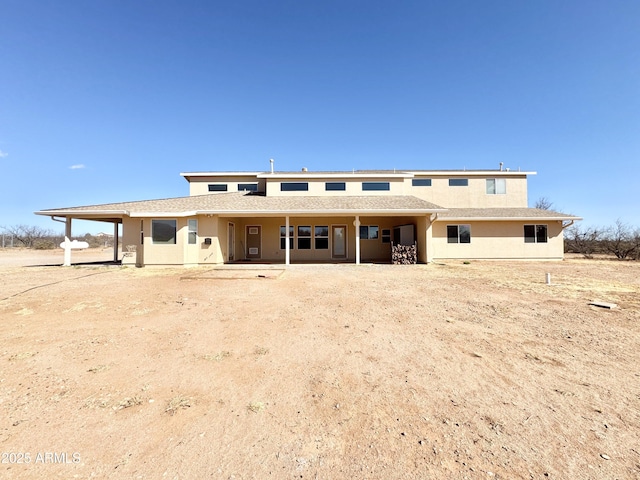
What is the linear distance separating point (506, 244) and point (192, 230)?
17926mm

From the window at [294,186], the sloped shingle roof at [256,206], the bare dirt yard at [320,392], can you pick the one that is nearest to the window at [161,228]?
the sloped shingle roof at [256,206]

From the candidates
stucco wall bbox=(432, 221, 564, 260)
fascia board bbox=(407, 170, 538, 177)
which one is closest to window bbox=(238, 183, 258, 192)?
fascia board bbox=(407, 170, 538, 177)

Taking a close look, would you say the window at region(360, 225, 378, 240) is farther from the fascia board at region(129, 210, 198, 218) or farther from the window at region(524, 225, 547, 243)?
the fascia board at region(129, 210, 198, 218)

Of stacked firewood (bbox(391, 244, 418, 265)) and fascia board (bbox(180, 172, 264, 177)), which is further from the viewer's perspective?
fascia board (bbox(180, 172, 264, 177))

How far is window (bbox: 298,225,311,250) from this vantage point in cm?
1725

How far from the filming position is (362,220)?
55.7 ft

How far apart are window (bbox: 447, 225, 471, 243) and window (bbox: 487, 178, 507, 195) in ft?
13.4

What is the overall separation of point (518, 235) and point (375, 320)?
16.0 metres

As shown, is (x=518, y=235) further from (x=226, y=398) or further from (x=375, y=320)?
(x=226, y=398)

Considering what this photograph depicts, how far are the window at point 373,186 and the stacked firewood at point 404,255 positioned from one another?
4170 mm

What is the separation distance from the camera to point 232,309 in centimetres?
626

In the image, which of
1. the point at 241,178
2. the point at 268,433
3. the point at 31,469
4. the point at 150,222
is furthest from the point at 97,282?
the point at 241,178

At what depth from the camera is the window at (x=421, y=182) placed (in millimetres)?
19016

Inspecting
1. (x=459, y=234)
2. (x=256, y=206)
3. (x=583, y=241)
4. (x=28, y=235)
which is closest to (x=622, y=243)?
(x=583, y=241)
